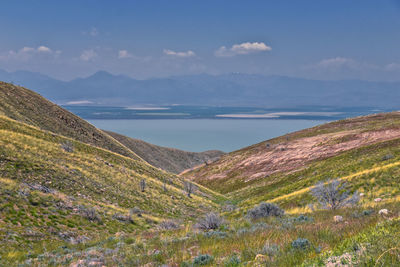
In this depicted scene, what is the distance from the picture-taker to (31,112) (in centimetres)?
5175

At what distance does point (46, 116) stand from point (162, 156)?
250 feet

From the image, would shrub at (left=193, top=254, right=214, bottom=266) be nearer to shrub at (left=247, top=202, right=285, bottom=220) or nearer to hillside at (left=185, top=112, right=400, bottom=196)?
shrub at (left=247, top=202, right=285, bottom=220)

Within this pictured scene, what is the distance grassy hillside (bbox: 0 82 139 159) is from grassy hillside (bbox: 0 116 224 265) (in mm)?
16951

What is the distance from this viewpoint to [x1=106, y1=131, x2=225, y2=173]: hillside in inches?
4432

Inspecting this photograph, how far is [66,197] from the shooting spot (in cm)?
2091

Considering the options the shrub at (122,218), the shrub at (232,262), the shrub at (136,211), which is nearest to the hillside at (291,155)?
the shrub at (136,211)

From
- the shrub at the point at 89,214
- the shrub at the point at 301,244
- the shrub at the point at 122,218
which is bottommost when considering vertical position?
the shrub at the point at 122,218

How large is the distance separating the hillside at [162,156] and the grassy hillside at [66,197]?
232 feet

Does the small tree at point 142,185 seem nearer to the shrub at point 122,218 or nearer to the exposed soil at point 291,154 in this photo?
the shrub at point 122,218

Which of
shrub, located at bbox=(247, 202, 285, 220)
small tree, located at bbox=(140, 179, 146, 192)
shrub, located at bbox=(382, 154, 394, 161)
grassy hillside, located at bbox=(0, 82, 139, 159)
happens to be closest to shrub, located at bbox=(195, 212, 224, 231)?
shrub, located at bbox=(247, 202, 285, 220)

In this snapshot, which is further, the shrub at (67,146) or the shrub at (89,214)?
the shrub at (67,146)

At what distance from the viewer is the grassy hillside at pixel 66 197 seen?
14.6 meters

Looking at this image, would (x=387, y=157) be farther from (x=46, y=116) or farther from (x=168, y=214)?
(x=46, y=116)

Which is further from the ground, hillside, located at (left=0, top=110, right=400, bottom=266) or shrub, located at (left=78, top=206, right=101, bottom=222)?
hillside, located at (left=0, top=110, right=400, bottom=266)
